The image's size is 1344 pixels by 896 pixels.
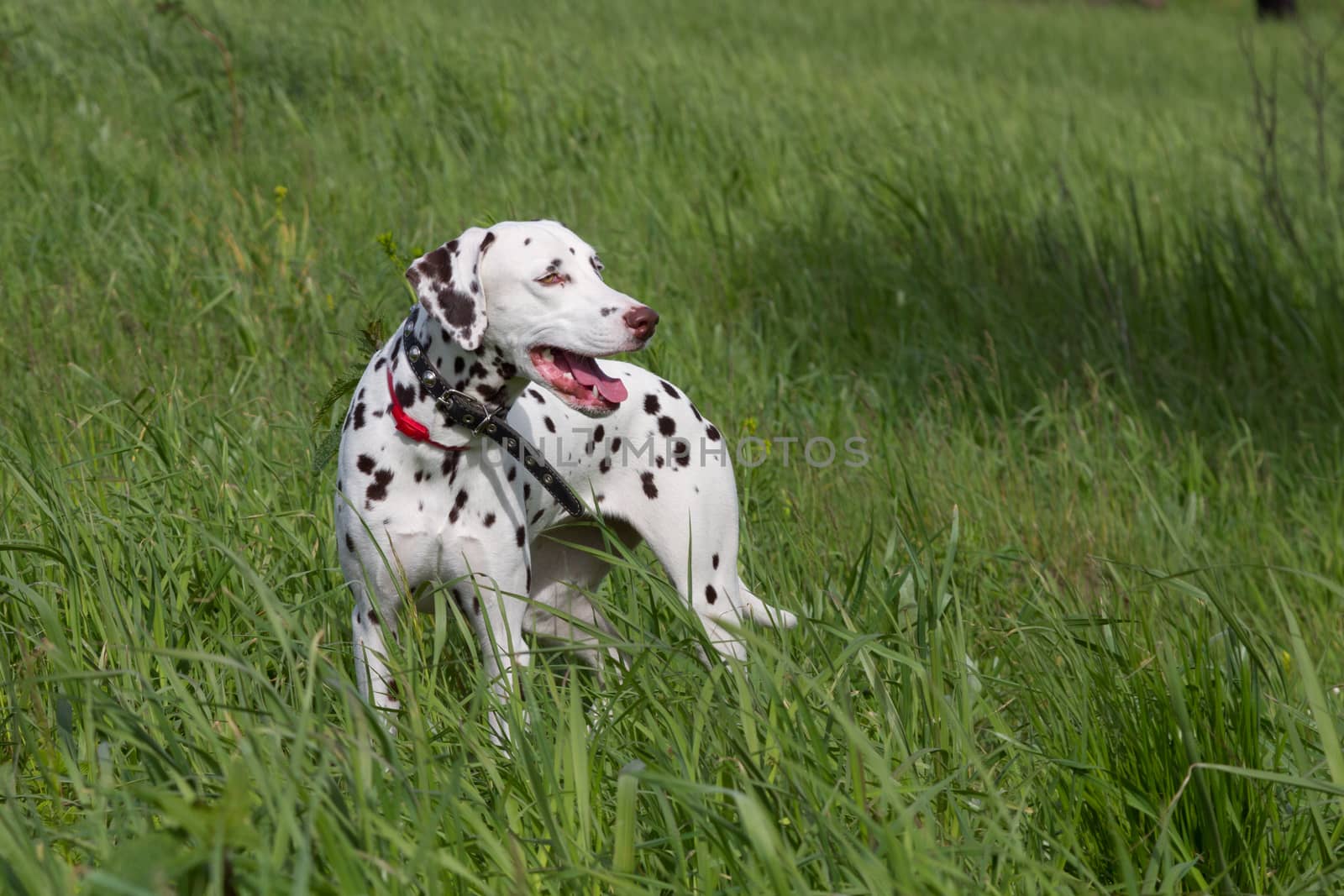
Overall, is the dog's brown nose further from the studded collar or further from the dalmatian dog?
the studded collar

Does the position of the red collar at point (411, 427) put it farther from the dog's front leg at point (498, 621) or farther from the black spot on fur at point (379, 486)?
the dog's front leg at point (498, 621)

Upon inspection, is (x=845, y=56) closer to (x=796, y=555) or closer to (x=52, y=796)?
(x=796, y=555)

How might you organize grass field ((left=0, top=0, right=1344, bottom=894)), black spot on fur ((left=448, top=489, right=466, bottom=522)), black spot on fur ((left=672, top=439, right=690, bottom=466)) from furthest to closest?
black spot on fur ((left=672, top=439, right=690, bottom=466)), black spot on fur ((left=448, top=489, right=466, bottom=522)), grass field ((left=0, top=0, right=1344, bottom=894))

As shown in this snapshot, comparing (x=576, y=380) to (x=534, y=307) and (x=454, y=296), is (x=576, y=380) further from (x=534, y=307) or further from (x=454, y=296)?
(x=454, y=296)

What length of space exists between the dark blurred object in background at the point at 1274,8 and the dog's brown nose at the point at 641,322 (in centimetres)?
2859

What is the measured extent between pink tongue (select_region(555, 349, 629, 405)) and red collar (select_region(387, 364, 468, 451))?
334mm

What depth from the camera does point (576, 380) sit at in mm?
3129

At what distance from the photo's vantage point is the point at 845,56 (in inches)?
497

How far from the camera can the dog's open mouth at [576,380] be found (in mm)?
3090

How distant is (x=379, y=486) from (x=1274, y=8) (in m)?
30.6

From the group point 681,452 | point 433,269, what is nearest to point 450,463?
point 433,269

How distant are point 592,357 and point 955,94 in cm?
820

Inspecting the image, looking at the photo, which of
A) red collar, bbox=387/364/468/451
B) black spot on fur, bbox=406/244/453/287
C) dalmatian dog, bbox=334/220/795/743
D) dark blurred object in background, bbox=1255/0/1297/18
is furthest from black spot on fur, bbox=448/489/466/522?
dark blurred object in background, bbox=1255/0/1297/18

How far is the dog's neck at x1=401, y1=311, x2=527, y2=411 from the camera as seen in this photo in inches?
123
